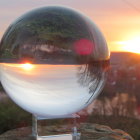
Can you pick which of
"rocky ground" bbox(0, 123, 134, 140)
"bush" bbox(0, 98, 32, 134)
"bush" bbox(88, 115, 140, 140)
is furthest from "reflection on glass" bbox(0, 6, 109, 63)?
"bush" bbox(88, 115, 140, 140)

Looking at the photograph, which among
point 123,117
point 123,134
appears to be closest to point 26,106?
point 123,134

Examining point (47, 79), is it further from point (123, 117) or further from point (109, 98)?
point (109, 98)

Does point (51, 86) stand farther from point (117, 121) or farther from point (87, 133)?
point (117, 121)

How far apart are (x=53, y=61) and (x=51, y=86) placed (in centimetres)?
24

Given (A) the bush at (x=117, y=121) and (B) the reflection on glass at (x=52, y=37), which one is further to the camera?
(A) the bush at (x=117, y=121)

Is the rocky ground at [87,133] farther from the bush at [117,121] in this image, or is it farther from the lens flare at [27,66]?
the bush at [117,121]

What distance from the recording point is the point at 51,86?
152 inches

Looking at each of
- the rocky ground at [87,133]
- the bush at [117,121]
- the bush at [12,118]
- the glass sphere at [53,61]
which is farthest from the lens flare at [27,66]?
the bush at [117,121]

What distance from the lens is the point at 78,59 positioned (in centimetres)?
393

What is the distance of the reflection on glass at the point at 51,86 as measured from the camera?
3.86 meters

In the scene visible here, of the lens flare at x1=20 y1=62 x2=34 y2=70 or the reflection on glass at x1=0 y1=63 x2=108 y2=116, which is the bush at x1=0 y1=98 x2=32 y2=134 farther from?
the lens flare at x1=20 y1=62 x2=34 y2=70

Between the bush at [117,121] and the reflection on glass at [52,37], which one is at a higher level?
the reflection on glass at [52,37]

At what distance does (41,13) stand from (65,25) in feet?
1.06

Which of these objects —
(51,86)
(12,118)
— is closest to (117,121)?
(12,118)
